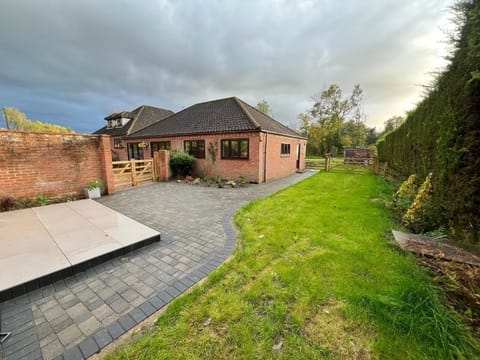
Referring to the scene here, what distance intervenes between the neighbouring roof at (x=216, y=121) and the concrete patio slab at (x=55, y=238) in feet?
25.1

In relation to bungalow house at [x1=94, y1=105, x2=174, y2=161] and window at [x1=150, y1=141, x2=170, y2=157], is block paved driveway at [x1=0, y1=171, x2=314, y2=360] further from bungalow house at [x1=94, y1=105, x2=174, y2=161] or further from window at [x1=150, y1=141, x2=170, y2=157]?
bungalow house at [x1=94, y1=105, x2=174, y2=161]

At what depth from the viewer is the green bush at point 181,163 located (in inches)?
434

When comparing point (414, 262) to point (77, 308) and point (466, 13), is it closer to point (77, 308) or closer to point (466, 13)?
point (466, 13)

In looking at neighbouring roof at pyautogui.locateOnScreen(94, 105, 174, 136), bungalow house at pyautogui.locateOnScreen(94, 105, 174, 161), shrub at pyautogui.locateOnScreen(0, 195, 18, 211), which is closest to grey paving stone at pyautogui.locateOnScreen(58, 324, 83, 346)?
shrub at pyautogui.locateOnScreen(0, 195, 18, 211)

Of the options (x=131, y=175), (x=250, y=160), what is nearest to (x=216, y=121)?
(x=250, y=160)

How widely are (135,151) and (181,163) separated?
365 inches

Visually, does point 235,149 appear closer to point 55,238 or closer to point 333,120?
point 55,238

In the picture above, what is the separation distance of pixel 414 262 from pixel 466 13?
413cm

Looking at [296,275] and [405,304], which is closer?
[405,304]

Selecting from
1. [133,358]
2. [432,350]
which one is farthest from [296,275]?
[133,358]

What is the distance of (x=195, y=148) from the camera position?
1209cm

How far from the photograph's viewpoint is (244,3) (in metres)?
7.84

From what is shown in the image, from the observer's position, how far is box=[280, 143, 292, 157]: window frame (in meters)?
12.7

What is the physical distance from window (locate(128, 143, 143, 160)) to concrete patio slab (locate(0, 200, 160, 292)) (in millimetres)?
12584
